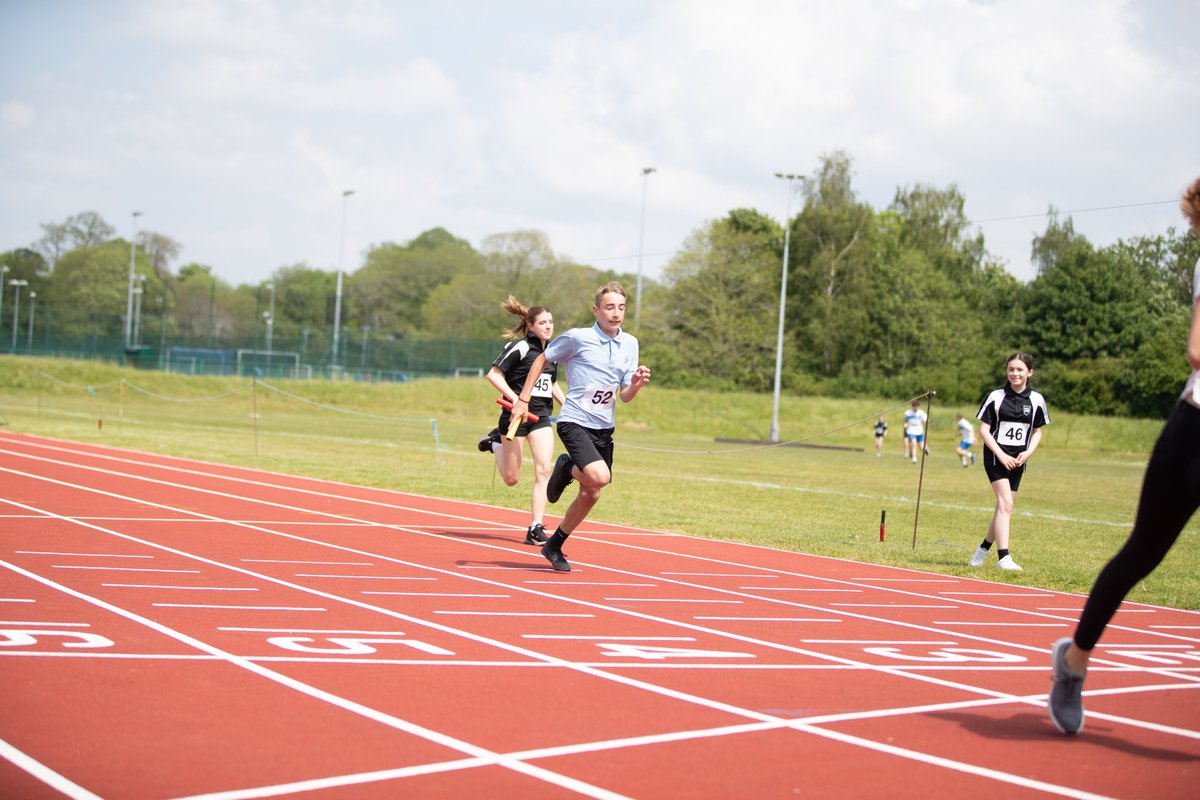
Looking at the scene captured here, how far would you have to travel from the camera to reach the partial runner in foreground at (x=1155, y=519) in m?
4.36

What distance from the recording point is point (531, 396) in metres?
11.0

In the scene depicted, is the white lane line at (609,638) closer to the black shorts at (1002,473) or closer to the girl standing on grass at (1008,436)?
the girl standing on grass at (1008,436)

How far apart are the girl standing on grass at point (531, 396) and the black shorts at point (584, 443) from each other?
1233 millimetres

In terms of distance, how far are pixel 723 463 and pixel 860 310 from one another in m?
50.4

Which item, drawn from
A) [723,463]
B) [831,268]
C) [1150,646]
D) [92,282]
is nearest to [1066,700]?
[1150,646]

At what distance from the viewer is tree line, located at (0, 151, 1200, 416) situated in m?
64.1

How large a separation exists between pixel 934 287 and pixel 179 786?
3069 inches

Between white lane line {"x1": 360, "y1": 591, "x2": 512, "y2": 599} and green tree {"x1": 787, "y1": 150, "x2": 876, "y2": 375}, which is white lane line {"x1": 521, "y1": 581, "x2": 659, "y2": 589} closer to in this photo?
white lane line {"x1": 360, "y1": 591, "x2": 512, "y2": 599}

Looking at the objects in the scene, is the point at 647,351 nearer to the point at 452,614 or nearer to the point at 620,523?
the point at 620,523

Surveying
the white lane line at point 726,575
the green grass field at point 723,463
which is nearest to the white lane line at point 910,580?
the green grass field at point 723,463

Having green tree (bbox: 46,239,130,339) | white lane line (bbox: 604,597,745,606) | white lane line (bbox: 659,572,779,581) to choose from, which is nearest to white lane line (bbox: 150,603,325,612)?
white lane line (bbox: 604,597,745,606)

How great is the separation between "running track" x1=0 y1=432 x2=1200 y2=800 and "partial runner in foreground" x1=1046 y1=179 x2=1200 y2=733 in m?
0.21

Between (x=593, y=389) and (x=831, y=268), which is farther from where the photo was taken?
(x=831, y=268)

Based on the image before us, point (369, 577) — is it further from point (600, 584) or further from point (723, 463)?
point (723, 463)
